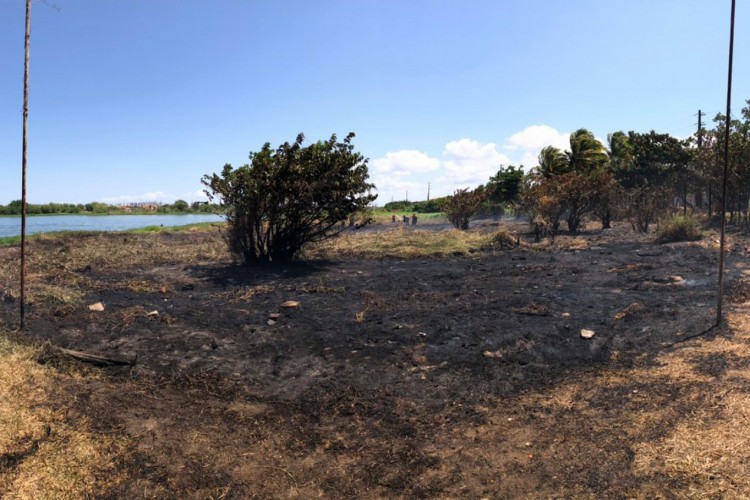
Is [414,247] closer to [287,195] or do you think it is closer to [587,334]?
[287,195]

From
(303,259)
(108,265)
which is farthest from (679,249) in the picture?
(108,265)

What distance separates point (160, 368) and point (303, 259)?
9599 millimetres

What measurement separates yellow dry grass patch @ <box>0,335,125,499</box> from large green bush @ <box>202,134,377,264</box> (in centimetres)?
854

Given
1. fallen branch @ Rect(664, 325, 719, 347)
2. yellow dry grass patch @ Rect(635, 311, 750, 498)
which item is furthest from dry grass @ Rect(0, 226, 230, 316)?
fallen branch @ Rect(664, 325, 719, 347)

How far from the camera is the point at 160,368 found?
5.39m

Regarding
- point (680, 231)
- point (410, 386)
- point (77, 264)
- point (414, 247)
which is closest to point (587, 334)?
point (410, 386)

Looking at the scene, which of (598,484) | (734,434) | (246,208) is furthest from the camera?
(246,208)

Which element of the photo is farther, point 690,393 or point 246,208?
point 246,208

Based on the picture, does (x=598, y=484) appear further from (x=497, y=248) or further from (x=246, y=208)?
(x=497, y=248)

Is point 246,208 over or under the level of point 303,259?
over

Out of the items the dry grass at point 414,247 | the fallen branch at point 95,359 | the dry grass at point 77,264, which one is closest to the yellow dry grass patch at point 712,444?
the fallen branch at point 95,359

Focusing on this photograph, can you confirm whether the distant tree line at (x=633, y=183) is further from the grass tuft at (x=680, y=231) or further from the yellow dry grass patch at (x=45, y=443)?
the yellow dry grass patch at (x=45, y=443)

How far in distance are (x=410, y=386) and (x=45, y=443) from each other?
10.6ft

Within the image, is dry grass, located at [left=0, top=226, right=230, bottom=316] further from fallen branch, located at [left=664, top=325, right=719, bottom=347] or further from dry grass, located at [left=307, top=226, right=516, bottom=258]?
fallen branch, located at [left=664, top=325, right=719, bottom=347]
